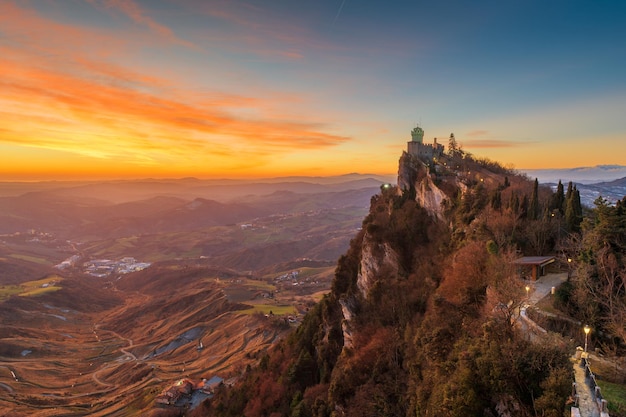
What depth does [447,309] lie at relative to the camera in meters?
30.6

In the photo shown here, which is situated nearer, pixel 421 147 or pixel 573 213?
pixel 573 213

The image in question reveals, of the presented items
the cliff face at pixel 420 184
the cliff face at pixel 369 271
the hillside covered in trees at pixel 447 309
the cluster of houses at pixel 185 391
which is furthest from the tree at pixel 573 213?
the cluster of houses at pixel 185 391

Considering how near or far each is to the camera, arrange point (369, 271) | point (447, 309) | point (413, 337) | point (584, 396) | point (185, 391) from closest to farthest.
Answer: point (584, 396), point (447, 309), point (413, 337), point (369, 271), point (185, 391)

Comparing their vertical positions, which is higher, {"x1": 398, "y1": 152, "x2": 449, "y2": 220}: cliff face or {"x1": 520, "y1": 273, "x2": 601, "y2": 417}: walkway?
{"x1": 398, "y1": 152, "x2": 449, "y2": 220}: cliff face

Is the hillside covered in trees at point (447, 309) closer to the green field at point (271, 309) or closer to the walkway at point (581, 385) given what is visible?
the walkway at point (581, 385)

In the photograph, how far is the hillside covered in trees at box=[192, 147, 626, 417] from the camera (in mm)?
19844

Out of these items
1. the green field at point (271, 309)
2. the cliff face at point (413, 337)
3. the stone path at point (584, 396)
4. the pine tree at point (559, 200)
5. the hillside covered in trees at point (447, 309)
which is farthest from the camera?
the green field at point (271, 309)

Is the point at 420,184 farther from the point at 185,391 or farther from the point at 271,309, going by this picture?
the point at 271,309

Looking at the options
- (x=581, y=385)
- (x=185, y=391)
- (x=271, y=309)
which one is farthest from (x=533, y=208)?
(x=271, y=309)

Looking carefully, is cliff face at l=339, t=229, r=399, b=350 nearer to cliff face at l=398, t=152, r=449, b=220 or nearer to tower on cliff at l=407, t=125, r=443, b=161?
cliff face at l=398, t=152, r=449, b=220

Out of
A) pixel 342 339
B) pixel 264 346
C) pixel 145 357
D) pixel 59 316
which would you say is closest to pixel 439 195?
pixel 342 339

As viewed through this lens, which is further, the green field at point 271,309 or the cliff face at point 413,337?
the green field at point 271,309

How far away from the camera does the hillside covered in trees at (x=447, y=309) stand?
19.8 meters

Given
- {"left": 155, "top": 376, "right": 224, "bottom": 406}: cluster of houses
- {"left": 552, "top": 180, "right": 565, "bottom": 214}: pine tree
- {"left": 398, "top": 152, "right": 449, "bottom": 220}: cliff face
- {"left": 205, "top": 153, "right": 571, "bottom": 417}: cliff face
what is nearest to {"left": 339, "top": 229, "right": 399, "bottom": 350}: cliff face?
{"left": 205, "top": 153, "right": 571, "bottom": 417}: cliff face
